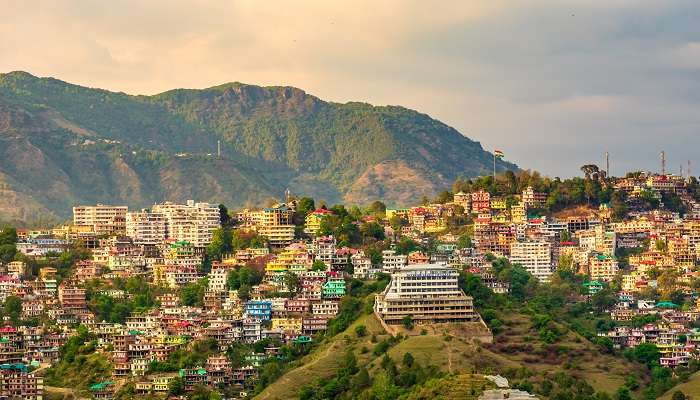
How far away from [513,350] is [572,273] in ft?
61.9

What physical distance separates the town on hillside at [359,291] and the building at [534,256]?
10 centimetres

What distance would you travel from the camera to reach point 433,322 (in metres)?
78.9

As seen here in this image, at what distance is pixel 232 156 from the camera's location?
637 ft

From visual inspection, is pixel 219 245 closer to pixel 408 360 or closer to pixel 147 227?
pixel 147 227

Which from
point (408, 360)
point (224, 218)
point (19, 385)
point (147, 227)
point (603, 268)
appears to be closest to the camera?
point (408, 360)

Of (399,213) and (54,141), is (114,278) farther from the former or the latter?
(54,141)

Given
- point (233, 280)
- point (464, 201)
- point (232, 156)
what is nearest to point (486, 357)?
point (233, 280)

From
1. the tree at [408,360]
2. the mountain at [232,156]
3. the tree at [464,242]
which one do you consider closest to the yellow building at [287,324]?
the tree at [408,360]

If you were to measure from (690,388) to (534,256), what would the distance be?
22.2 meters

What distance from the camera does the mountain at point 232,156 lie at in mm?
163875

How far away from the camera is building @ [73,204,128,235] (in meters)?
105

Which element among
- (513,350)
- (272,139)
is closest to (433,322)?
(513,350)

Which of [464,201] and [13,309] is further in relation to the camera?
[464,201]

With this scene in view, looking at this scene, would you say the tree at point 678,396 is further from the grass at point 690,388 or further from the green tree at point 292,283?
the green tree at point 292,283
